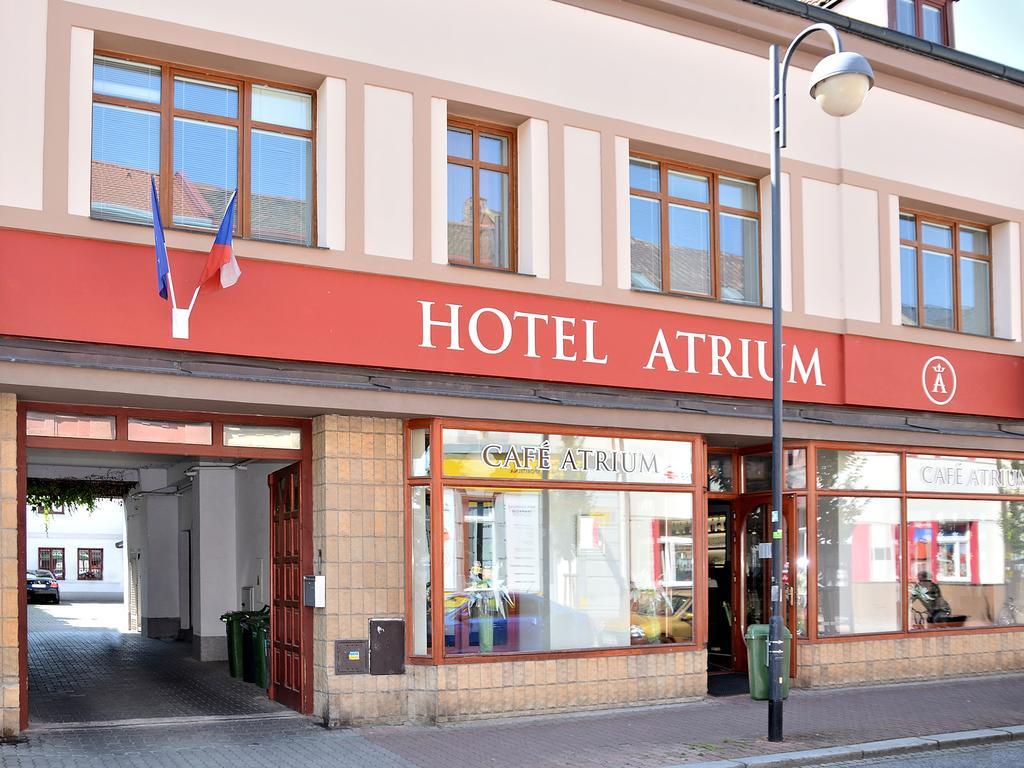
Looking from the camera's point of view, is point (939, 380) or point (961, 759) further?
point (939, 380)

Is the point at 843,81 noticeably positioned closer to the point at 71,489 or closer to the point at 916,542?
the point at 916,542

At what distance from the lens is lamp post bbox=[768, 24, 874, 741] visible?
11156mm

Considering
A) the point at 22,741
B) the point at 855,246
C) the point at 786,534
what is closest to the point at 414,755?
the point at 22,741

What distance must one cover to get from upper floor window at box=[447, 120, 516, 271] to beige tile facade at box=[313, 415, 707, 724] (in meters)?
2.23

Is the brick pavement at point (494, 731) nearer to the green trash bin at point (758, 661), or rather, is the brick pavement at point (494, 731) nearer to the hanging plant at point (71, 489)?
the green trash bin at point (758, 661)

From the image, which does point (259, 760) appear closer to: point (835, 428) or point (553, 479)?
point (553, 479)

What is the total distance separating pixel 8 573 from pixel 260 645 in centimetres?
477

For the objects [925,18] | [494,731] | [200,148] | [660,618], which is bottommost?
[494,731]

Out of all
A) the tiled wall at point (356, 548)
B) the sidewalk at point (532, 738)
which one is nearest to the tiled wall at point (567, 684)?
the sidewalk at point (532, 738)

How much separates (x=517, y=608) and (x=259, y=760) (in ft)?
12.1

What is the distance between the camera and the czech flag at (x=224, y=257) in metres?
11.1

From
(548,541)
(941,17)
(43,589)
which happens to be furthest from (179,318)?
(43,589)

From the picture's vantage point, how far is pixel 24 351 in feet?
35.0

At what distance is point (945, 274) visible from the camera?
17.7 metres
